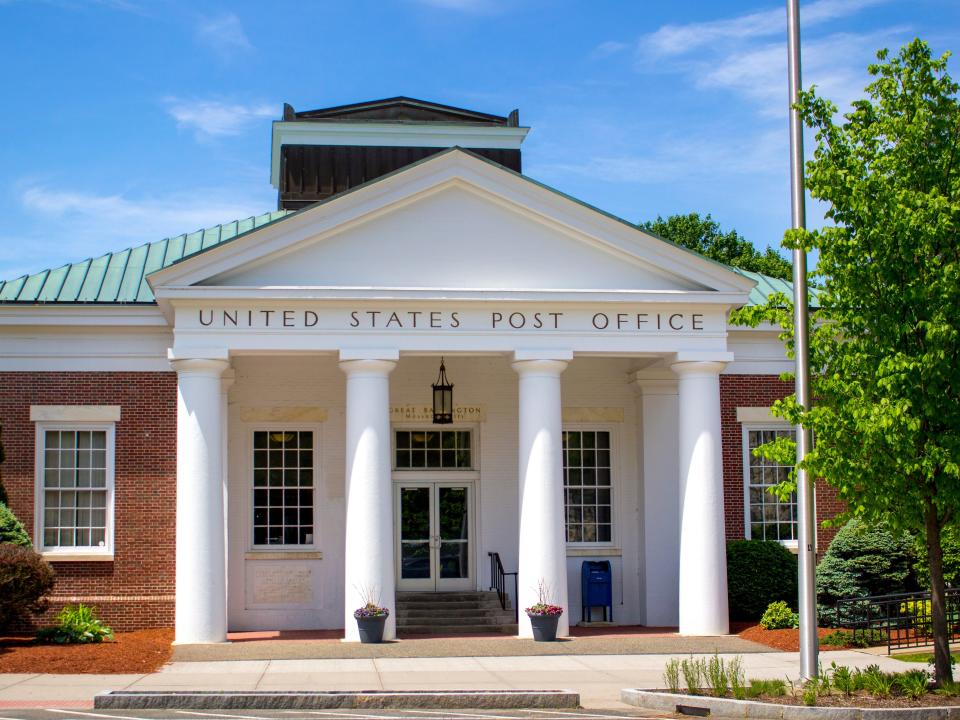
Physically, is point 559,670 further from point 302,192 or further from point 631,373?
point 302,192

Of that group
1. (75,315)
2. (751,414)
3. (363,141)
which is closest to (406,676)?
(75,315)

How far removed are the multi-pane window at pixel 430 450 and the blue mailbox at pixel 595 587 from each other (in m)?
3.17

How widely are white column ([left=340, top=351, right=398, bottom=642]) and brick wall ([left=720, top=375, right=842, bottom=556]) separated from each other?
737cm

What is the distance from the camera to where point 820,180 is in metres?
14.3

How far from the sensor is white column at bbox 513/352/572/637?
20.1 meters

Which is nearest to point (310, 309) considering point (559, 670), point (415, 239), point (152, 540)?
point (415, 239)

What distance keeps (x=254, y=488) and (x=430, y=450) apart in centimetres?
349

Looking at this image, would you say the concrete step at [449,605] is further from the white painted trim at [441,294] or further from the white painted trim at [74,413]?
the white painted trim at [74,413]

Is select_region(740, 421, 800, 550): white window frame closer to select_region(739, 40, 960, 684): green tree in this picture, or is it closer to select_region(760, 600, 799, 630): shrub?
select_region(760, 600, 799, 630): shrub

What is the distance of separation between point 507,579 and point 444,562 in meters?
1.29

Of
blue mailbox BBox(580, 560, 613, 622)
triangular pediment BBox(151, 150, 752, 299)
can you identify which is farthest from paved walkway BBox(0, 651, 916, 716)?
triangular pediment BBox(151, 150, 752, 299)

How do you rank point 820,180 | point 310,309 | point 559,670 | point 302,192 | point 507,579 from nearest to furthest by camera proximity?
point 820,180 → point 559,670 → point 310,309 → point 507,579 → point 302,192

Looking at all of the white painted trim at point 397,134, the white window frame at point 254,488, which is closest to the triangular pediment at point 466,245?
the white window frame at point 254,488

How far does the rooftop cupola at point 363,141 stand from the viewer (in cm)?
2922
